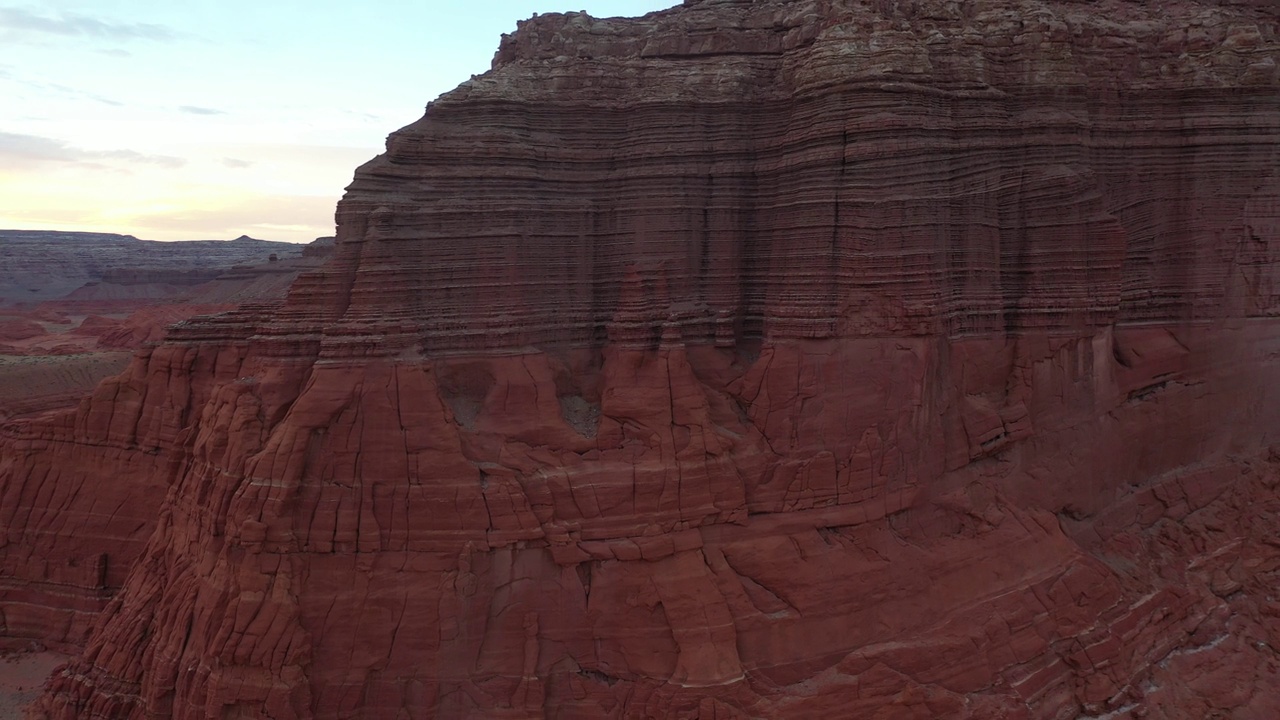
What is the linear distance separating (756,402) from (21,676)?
18307 millimetres

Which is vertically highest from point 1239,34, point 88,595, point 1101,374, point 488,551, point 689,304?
point 1239,34

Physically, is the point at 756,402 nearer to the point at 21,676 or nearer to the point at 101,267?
the point at 21,676

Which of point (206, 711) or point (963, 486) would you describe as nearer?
point (206, 711)

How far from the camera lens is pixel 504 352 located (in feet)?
51.9

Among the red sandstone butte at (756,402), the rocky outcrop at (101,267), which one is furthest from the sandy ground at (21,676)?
the rocky outcrop at (101,267)

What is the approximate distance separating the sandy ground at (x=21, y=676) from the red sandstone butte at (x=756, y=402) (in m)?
1.60

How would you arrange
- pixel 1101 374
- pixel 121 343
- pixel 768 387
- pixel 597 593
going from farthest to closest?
1. pixel 121 343
2. pixel 1101 374
3. pixel 768 387
4. pixel 597 593

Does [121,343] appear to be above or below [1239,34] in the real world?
below

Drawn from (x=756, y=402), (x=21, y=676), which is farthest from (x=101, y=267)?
(x=756, y=402)

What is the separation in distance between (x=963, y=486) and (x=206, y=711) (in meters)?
14.4

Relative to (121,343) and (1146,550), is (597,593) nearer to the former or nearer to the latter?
(1146,550)

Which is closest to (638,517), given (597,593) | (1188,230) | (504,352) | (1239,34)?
(597,593)

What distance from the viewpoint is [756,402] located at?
1662 cm

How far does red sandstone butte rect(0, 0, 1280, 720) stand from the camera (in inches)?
572
